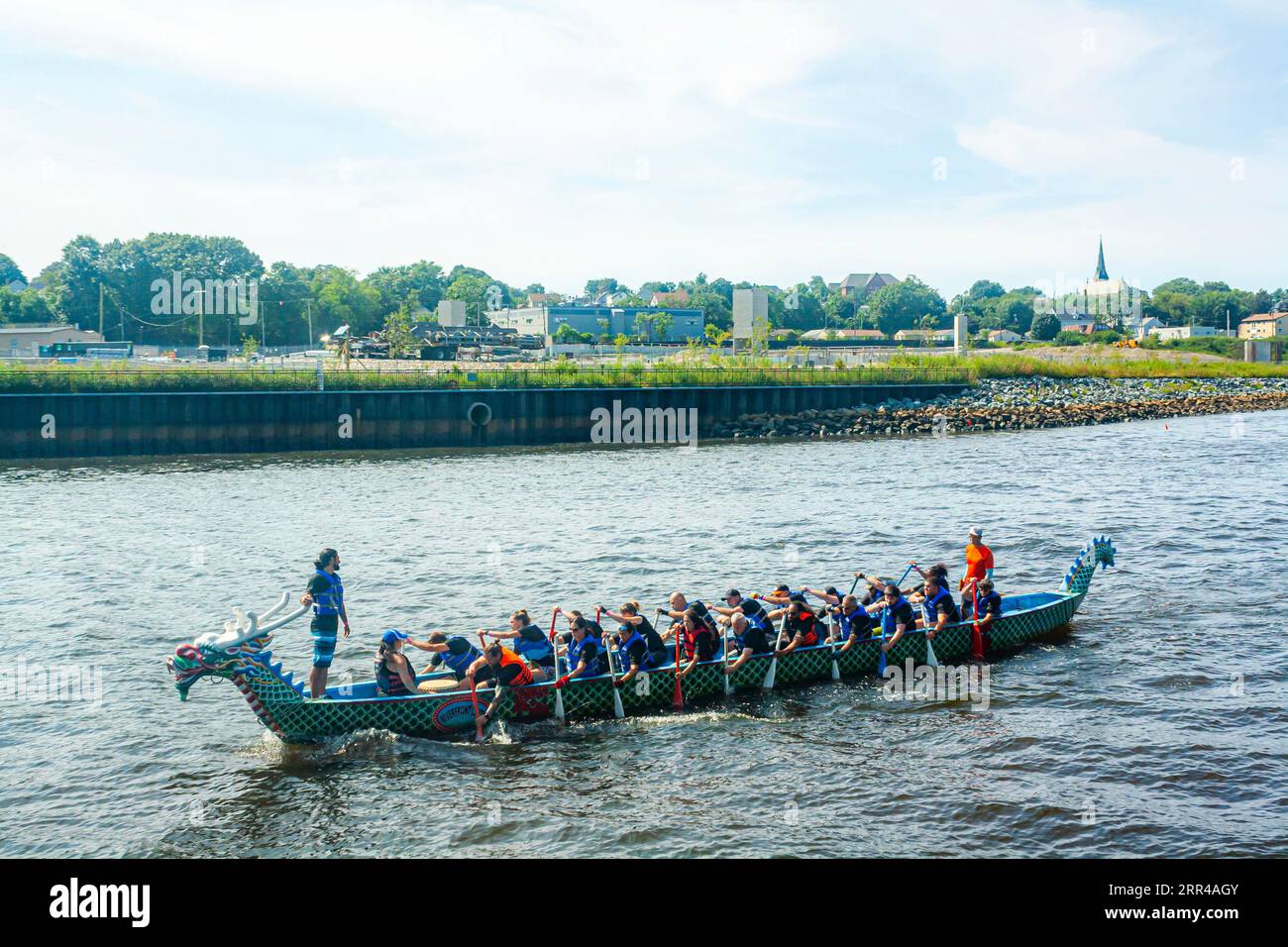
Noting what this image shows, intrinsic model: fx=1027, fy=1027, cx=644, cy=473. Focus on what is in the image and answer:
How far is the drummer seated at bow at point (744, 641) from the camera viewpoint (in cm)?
1866

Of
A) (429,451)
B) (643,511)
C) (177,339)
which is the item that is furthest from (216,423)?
(177,339)

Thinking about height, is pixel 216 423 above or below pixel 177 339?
below

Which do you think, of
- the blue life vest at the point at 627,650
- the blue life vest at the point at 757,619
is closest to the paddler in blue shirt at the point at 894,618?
the blue life vest at the point at 757,619

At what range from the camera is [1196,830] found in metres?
13.6

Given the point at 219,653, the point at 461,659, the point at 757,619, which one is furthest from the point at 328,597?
the point at 757,619

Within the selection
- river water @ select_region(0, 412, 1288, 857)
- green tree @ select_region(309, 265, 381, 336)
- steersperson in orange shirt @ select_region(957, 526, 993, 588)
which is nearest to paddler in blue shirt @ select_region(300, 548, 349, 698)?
river water @ select_region(0, 412, 1288, 857)

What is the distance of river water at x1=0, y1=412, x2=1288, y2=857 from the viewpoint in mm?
13945

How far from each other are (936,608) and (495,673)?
29.3 ft

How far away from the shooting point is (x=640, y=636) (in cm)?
1784

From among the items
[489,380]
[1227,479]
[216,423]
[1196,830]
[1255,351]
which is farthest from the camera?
[1255,351]

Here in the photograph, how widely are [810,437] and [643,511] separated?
30462mm

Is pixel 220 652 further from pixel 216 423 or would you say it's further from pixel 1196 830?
pixel 216 423

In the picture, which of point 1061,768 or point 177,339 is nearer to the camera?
point 1061,768

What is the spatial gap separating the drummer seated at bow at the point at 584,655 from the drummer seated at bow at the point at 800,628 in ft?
11.4
